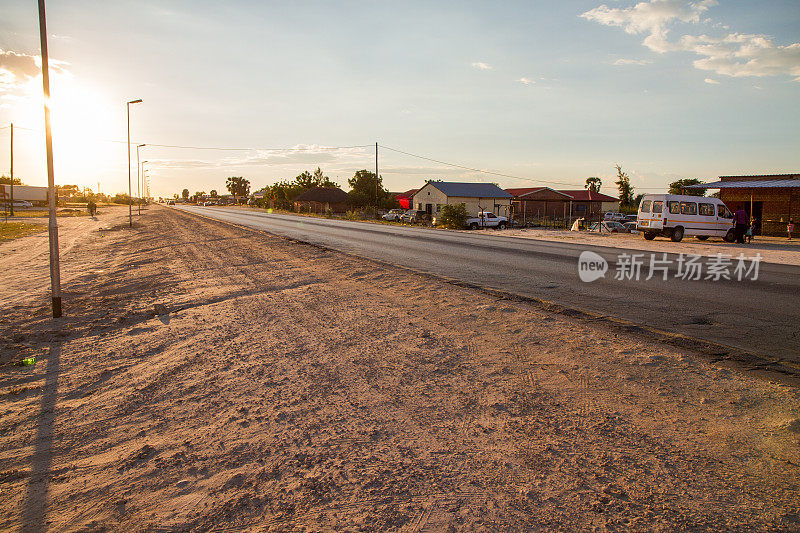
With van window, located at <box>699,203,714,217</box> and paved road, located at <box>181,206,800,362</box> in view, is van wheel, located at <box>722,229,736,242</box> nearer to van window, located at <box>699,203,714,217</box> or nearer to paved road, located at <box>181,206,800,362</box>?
van window, located at <box>699,203,714,217</box>

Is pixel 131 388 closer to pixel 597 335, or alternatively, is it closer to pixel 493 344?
pixel 493 344

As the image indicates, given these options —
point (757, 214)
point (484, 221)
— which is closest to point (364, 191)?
point (484, 221)

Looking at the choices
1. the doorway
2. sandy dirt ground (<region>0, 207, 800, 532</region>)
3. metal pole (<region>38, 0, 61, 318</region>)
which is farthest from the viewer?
the doorway

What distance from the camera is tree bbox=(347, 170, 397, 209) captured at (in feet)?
279

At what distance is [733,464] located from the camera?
292 cm

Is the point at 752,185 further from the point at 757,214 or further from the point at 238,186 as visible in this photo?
the point at 238,186

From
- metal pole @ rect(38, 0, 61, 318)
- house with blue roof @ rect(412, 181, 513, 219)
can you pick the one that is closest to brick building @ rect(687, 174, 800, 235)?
house with blue roof @ rect(412, 181, 513, 219)

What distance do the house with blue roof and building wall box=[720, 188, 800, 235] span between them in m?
31.4

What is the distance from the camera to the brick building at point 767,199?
26.6m

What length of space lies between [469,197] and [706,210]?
3873 centimetres

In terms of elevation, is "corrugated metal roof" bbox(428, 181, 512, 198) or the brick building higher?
"corrugated metal roof" bbox(428, 181, 512, 198)

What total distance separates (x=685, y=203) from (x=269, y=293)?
71.8 feet

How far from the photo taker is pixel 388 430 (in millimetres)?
3443

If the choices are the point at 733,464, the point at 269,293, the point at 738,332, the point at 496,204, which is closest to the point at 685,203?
the point at 738,332
